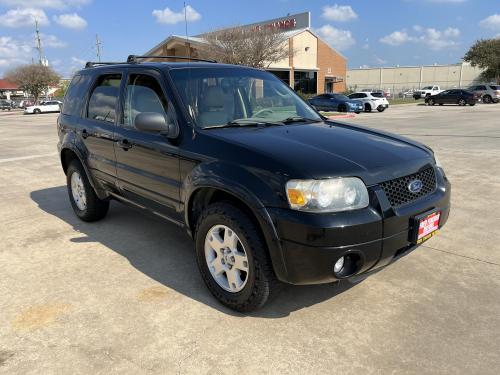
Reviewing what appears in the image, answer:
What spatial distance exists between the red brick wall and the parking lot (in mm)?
51989

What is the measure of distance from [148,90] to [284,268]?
6.98ft

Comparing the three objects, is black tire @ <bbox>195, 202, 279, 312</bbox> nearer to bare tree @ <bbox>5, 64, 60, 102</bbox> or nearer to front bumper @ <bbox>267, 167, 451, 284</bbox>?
front bumper @ <bbox>267, 167, 451, 284</bbox>

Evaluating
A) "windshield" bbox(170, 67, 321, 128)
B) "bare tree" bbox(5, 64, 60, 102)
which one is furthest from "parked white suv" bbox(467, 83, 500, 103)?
"bare tree" bbox(5, 64, 60, 102)

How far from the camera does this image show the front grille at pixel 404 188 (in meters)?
2.88

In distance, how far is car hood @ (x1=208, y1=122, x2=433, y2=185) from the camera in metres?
2.77

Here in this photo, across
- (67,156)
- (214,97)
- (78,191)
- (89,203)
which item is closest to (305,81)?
(67,156)

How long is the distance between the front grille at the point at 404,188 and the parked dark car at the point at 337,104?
84.5ft

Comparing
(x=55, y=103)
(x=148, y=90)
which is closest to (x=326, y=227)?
(x=148, y=90)

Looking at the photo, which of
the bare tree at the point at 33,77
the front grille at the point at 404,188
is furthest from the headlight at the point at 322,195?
the bare tree at the point at 33,77

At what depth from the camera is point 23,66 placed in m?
59.0

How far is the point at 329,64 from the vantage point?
55.8m

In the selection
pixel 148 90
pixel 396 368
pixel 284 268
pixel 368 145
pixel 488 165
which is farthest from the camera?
pixel 488 165

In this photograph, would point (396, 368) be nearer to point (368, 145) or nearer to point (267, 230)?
point (267, 230)

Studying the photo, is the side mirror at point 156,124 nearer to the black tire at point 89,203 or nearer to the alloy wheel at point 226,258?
the alloy wheel at point 226,258
